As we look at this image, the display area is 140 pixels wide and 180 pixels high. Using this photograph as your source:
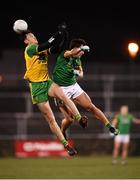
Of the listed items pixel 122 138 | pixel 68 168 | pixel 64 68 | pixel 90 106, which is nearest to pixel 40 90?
pixel 64 68

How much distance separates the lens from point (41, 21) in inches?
1173

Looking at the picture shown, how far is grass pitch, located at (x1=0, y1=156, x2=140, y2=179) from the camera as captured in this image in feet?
63.2

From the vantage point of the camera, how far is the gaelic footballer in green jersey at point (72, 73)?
13.9 meters

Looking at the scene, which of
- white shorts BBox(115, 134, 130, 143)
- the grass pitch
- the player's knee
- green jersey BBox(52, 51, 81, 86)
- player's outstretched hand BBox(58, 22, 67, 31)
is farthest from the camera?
white shorts BBox(115, 134, 130, 143)

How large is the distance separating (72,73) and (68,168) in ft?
25.8

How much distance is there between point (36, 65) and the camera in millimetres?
13945

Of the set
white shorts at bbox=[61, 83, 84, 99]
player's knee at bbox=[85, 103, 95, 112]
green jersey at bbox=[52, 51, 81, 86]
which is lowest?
player's knee at bbox=[85, 103, 95, 112]

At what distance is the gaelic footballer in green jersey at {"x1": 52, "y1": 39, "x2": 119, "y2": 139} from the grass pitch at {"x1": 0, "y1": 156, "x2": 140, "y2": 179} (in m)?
4.45

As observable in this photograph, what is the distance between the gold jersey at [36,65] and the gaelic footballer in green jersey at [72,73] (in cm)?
29

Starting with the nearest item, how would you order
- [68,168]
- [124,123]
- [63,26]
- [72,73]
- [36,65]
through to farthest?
[63,26]
[36,65]
[72,73]
[68,168]
[124,123]

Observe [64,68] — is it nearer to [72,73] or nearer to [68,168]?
[72,73]

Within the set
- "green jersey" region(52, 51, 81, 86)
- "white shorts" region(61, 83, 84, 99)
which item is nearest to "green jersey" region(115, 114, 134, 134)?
"white shorts" region(61, 83, 84, 99)

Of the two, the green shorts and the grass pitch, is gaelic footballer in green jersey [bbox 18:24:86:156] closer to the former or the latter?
the green shorts

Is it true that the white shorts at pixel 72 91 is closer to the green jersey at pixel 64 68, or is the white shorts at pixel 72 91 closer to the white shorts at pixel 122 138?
the green jersey at pixel 64 68
